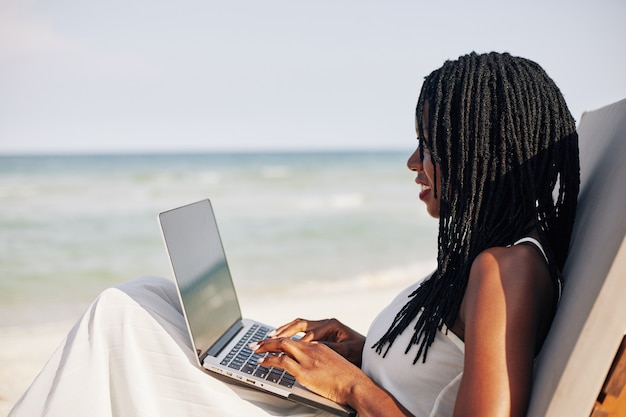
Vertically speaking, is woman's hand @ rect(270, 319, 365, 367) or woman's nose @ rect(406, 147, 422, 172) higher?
woman's nose @ rect(406, 147, 422, 172)

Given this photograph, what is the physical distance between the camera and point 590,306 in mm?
981

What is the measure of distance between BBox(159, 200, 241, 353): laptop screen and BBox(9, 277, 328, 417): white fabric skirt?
0.13 metres

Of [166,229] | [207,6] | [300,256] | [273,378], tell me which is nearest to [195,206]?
[166,229]

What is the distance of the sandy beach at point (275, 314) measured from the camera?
4.02 m

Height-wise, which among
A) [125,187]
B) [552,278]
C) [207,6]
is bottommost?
[125,187]

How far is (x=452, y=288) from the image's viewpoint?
4.25 feet

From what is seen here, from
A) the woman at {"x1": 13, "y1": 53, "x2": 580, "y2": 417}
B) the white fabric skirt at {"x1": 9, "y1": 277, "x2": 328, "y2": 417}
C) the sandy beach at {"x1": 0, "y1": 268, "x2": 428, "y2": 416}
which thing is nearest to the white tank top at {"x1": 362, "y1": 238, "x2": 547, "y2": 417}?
the woman at {"x1": 13, "y1": 53, "x2": 580, "y2": 417}

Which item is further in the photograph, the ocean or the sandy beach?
the ocean

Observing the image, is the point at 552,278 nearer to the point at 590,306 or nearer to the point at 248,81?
the point at 590,306

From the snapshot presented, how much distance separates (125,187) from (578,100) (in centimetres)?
Answer: 2651

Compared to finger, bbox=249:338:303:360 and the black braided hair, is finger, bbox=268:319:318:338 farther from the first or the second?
the black braided hair

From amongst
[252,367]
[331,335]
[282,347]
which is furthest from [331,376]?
[331,335]

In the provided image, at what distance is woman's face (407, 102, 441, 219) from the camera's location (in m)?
1.40

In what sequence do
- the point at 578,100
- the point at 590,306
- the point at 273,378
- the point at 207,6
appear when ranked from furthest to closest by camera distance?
1. the point at 578,100
2. the point at 207,6
3. the point at 273,378
4. the point at 590,306
